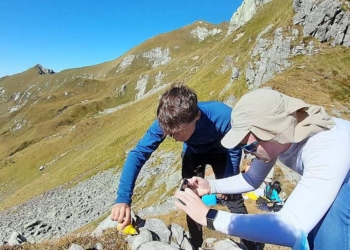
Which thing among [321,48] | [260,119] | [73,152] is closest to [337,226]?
[260,119]

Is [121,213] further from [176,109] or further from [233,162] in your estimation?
[233,162]

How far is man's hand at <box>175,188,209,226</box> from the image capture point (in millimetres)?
3263

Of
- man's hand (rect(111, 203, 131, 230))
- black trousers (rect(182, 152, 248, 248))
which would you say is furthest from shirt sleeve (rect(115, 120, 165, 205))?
black trousers (rect(182, 152, 248, 248))

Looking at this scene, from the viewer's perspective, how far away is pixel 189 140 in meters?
5.86

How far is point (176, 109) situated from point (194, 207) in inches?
61.9

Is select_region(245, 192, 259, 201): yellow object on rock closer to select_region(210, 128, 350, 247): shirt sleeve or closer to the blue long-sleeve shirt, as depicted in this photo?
the blue long-sleeve shirt

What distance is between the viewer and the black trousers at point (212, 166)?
6219 mm

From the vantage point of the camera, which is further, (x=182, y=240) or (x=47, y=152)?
(x=47, y=152)

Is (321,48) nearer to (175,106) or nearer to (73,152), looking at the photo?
(175,106)

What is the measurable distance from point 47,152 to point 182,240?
7846 centimetres

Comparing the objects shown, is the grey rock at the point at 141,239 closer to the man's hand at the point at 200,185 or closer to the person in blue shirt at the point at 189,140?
the person in blue shirt at the point at 189,140

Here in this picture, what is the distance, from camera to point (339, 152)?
9.27ft

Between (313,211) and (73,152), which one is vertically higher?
(313,211)

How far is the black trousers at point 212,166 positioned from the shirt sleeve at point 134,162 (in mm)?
1460
